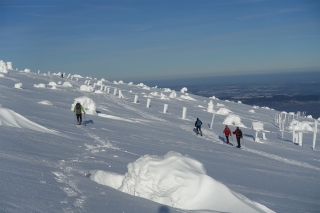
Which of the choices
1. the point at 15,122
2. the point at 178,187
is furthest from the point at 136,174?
the point at 15,122

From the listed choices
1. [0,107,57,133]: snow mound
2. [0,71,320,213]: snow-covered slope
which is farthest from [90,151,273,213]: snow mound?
[0,107,57,133]: snow mound

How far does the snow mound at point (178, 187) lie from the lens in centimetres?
620

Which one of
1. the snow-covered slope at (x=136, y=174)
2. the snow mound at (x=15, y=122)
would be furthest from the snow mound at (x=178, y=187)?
the snow mound at (x=15, y=122)

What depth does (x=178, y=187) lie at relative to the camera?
631 centimetres

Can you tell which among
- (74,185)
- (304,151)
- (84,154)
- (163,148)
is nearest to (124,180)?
(74,185)

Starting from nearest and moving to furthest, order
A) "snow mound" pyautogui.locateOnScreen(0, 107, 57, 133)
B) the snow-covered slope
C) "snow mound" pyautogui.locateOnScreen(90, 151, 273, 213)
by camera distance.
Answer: the snow-covered slope → "snow mound" pyautogui.locateOnScreen(90, 151, 273, 213) → "snow mound" pyautogui.locateOnScreen(0, 107, 57, 133)

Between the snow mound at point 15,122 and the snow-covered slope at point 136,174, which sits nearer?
the snow-covered slope at point 136,174

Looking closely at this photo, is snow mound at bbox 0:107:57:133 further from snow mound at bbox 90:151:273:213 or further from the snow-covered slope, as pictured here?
snow mound at bbox 90:151:273:213

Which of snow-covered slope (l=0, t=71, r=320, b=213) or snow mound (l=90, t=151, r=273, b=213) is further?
snow mound (l=90, t=151, r=273, b=213)

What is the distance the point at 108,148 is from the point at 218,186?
624cm

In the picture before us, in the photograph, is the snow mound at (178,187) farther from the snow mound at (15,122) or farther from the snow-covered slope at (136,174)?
the snow mound at (15,122)

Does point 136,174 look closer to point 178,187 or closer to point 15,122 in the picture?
point 178,187

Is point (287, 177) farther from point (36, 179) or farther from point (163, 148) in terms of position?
point (36, 179)

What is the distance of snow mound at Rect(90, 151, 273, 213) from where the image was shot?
6195 millimetres
